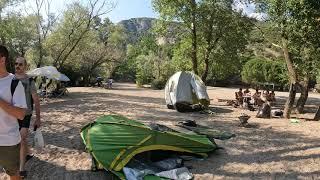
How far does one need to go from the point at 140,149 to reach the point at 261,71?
120 ft

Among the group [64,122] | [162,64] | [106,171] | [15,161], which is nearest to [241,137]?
[106,171]

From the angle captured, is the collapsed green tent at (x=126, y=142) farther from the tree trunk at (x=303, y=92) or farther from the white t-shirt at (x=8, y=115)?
the tree trunk at (x=303, y=92)

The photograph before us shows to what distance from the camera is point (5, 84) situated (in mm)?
4258

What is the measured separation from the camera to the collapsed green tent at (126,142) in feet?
24.5

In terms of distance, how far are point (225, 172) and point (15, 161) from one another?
4.28 m

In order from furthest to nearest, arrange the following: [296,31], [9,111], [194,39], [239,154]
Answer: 1. [194,39]
2. [296,31]
3. [239,154]
4. [9,111]

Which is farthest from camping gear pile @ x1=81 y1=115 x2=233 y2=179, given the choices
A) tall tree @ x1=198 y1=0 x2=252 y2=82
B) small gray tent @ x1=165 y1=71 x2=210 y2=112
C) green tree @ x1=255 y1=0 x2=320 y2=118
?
tall tree @ x1=198 y1=0 x2=252 y2=82

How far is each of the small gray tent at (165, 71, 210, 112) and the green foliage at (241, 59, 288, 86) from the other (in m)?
23.8

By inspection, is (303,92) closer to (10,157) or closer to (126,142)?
(126,142)

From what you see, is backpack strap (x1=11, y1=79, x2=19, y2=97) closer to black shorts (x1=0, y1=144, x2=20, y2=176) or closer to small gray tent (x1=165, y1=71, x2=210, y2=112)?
black shorts (x1=0, y1=144, x2=20, y2=176)

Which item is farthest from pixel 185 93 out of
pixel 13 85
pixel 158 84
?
pixel 158 84

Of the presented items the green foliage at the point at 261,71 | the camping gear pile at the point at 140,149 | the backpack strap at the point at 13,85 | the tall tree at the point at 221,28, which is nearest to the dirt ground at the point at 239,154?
the camping gear pile at the point at 140,149

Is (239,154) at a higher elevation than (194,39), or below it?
below

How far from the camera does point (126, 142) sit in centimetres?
773
